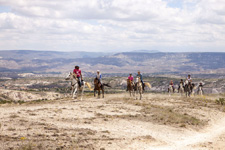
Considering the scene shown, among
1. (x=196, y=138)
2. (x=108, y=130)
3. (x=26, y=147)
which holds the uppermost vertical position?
(x=26, y=147)

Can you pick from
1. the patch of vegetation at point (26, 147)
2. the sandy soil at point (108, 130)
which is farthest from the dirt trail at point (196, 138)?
the patch of vegetation at point (26, 147)

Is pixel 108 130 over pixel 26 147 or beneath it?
beneath

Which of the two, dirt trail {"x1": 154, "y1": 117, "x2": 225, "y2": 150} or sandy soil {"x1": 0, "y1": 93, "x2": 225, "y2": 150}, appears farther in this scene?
dirt trail {"x1": 154, "y1": 117, "x2": 225, "y2": 150}

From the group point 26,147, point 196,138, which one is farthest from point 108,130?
point 26,147

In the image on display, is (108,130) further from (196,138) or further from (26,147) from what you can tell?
(26,147)

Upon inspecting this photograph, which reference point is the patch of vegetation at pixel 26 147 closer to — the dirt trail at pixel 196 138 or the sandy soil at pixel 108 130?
the sandy soil at pixel 108 130

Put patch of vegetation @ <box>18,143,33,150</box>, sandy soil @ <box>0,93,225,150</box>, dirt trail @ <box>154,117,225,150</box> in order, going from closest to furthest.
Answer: patch of vegetation @ <box>18,143,33,150</box> → sandy soil @ <box>0,93,225,150</box> → dirt trail @ <box>154,117,225,150</box>

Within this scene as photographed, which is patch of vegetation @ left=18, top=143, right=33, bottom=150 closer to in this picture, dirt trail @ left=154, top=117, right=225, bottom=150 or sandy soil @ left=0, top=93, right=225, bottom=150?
sandy soil @ left=0, top=93, right=225, bottom=150

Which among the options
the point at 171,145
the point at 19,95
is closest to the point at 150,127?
the point at 171,145

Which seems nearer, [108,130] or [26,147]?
[26,147]

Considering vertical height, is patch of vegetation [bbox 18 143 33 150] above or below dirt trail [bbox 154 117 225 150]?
above

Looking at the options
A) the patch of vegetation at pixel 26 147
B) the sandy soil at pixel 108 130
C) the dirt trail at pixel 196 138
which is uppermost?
the patch of vegetation at pixel 26 147

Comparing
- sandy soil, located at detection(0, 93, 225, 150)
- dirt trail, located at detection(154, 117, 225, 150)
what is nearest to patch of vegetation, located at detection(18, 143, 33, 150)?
sandy soil, located at detection(0, 93, 225, 150)

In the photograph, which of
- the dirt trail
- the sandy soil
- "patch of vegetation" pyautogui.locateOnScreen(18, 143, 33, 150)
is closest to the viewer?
"patch of vegetation" pyautogui.locateOnScreen(18, 143, 33, 150)
